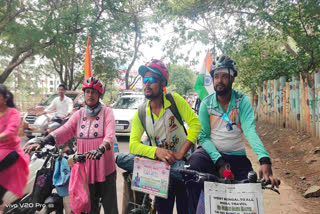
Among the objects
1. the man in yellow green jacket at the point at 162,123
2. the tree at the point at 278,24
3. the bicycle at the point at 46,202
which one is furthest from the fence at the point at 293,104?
the bicycle at the point at 46,202

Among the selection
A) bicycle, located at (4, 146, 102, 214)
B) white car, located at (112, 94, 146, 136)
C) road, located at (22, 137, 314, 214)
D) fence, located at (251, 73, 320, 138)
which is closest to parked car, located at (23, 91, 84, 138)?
white car, located at (112, 94, 146, 136)

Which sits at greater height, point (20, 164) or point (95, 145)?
point (95, 145)

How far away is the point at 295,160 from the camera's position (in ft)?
22.5

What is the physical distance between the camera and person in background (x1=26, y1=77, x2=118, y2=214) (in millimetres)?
2693

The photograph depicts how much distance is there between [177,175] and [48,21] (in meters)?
9.67

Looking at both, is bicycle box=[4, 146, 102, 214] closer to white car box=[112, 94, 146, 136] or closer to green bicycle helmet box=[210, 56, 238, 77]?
green bicycle helmet box=[210, 56, 238, 77]

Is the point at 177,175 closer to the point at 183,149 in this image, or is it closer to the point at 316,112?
the point at 183,149

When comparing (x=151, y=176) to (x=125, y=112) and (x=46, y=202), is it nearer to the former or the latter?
(x=46, y=202)

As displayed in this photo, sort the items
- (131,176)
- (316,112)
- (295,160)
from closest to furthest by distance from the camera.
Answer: (131,176) → (295,160) → (316,112)

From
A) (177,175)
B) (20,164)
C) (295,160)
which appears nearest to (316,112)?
(295,160)

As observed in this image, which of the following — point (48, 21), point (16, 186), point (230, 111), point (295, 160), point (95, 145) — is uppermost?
point (48, 21)

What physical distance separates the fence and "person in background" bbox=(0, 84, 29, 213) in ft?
23.6

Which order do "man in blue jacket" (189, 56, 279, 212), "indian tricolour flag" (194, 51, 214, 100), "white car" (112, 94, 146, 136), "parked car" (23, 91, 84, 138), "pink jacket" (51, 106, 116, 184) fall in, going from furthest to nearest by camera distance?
"white car" (112, 94, 146, 136) < "parked car" (23, 91, 84, 138) < "indian tricolour flag" (194, 51, 214, 100) < "pink jacket" (51, 106, 116, 184) < "man in blue jacket" (189, 56, 279, 212)

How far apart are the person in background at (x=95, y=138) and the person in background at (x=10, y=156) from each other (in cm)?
56
